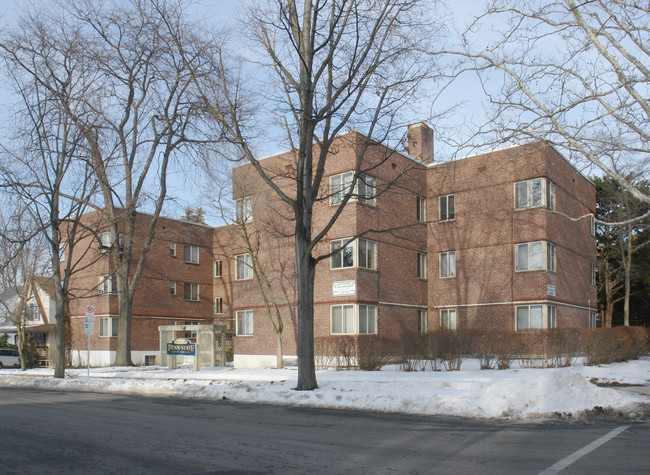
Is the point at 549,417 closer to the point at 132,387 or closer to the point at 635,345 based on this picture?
the point at 132,387

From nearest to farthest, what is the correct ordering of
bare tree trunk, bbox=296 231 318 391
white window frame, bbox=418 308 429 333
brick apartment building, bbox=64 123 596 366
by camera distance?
bare tree trunk, bbox=296 231 318 391 → brick apartment building, bbox=64 123 596 366 → white window frame, bbox=418 308 429 333

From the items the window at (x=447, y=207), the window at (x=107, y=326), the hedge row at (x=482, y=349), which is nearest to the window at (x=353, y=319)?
the hedge row at (x=482, y=349)

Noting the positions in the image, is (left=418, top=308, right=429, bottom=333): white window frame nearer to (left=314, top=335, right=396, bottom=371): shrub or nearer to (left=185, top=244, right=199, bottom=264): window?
(left=314, top=335, right=396, bottom=371): shrub

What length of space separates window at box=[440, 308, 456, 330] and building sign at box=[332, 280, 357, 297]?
23.2ft

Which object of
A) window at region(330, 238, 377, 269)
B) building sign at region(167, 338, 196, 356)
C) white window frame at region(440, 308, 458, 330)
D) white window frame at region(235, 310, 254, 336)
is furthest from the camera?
white window frame at region(235, 310, 254, 336)

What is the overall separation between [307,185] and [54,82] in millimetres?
14895

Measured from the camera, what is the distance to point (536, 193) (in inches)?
1040

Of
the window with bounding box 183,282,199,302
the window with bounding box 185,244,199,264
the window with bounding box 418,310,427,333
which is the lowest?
the window with bounding box 418,310,427,333

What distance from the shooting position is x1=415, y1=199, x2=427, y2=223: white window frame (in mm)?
31225

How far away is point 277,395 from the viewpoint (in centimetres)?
1424

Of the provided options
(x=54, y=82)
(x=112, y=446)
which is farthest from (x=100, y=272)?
(x=112, y=446)

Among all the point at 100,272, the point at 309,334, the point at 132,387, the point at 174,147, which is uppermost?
the point at 174,147

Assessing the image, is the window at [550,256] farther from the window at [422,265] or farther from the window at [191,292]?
the window at [191,292]

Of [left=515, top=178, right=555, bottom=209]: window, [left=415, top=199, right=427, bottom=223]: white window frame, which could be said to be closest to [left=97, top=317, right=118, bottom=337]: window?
[left=415, top=199, right=427, bottom=223]: white window frame
